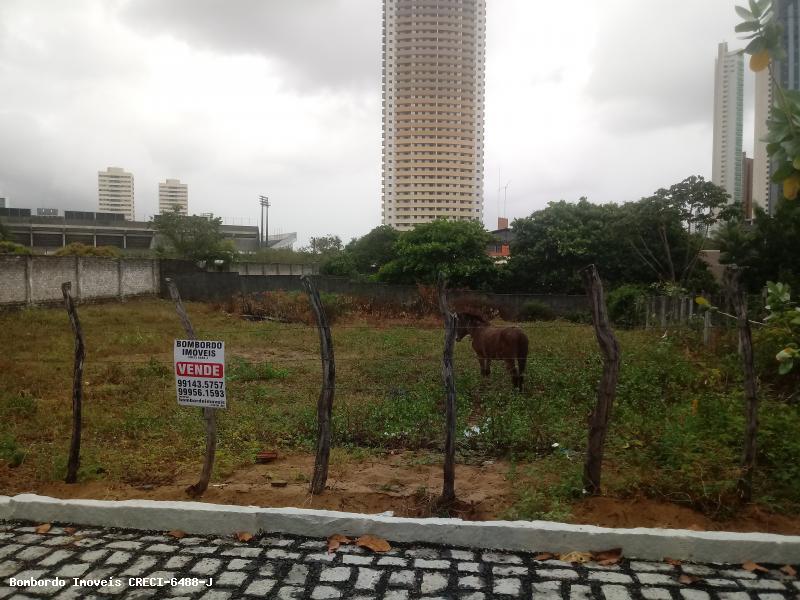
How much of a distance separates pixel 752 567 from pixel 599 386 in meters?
1.27

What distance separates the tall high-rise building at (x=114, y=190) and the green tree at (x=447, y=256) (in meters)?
82.9

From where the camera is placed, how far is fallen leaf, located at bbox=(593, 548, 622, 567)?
3209 millimetres

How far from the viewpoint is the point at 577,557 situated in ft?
10.7

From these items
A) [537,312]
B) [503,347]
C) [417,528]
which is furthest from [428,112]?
[417,528]

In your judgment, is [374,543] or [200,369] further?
[200,369]

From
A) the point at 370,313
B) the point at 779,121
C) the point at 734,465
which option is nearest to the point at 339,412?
the point at 734,465

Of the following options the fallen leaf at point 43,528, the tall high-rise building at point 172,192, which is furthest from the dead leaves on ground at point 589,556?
the tall high-rise building at point 172,192

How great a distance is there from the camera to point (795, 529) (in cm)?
338

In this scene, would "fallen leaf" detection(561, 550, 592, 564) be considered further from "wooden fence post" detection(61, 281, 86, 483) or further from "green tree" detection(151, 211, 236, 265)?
"green tree" detection(151, 211, 236, 265)

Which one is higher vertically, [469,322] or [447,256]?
[447,256]

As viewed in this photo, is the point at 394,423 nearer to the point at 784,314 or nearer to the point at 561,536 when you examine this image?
the point at 561,536

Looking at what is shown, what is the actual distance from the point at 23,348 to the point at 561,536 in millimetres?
10927

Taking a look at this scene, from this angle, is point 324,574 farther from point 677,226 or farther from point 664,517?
point 677,226

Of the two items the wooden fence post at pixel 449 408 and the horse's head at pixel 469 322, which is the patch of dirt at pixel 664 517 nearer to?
the wooden fence post at pixel 449 408
